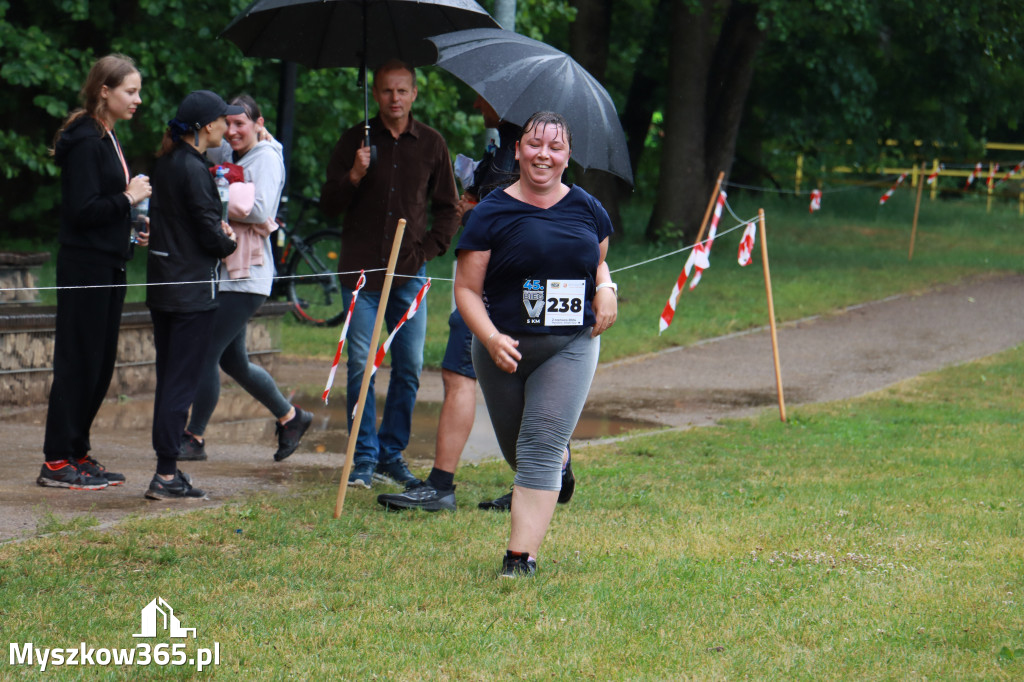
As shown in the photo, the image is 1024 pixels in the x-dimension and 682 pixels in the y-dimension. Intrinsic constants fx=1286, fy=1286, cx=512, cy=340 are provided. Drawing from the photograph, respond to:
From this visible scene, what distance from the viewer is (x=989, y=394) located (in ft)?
33.6

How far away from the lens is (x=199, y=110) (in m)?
5.98

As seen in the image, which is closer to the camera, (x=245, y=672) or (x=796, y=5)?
(x=245, y=672)

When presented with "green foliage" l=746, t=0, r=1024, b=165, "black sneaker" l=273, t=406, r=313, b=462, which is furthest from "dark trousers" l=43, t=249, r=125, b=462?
"green foliage" l=746, t=0, r=1024, b=165

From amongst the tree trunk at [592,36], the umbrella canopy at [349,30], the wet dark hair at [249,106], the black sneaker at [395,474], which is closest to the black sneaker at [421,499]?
the black sneaker at [395,474]

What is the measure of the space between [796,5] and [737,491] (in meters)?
14.6

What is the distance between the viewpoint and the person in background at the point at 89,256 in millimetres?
5980

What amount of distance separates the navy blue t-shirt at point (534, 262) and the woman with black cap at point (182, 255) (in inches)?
68.3

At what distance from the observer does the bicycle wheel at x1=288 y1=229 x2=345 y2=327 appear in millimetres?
13398

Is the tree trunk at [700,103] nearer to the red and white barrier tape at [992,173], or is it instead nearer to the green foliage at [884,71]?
the green foliage at [884,71]

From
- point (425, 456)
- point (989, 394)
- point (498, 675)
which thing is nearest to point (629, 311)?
point (989, 394)

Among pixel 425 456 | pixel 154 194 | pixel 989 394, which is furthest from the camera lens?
pixel 989 394

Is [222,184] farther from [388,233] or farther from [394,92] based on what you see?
[394,92]

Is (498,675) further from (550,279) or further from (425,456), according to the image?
(425,456)

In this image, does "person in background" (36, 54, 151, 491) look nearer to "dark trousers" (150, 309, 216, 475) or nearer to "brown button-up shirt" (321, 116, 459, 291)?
"dark trousers" (150, 309, 216, 475)
